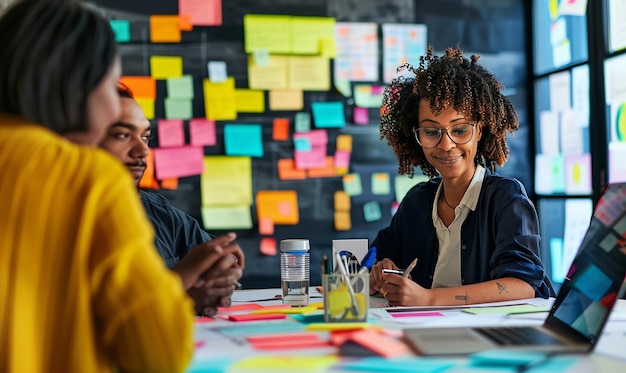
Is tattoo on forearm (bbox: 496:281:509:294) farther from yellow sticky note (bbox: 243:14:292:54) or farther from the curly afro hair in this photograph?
yellow sticky note (bbox: 243:14:292:54)

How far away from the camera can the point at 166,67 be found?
3537mm

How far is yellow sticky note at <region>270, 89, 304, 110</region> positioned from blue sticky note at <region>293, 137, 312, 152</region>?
16 centimetres

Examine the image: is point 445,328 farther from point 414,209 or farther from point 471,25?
point 471,25

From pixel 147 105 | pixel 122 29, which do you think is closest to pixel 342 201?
pixel 147 105

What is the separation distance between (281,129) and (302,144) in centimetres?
13

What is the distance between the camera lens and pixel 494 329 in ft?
4.36

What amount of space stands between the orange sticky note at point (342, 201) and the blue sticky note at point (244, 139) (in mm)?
431

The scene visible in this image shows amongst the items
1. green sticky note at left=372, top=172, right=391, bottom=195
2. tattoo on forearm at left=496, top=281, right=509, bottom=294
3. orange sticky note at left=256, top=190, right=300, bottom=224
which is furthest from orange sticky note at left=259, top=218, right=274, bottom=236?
tattoo on forearm at left=496, top=281, right=509, bottom=294

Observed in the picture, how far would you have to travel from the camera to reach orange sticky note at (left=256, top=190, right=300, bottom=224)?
3613 mm

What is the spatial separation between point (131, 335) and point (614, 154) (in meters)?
2.81

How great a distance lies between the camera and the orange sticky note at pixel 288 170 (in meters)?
3.64

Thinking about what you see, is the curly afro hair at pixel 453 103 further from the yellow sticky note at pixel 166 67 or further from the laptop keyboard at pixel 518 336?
the yellow sticky note at pixel 166 67

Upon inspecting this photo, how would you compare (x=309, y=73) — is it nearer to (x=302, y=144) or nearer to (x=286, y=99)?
(x=286, y=99)

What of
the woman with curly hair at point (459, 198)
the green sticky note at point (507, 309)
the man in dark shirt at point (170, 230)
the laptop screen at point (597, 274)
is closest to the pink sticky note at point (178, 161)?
the man in dark shirt at point (170, 230)
